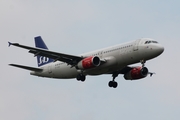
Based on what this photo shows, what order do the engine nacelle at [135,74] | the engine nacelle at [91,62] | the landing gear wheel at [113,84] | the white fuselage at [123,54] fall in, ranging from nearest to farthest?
1. the white fuselage at [123,54]
2. the engine nacelle at [91,62]
3. the engine nacelle at [135,74]
4. the landing gear wheel at [113,84]

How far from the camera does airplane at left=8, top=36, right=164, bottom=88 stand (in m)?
71.6

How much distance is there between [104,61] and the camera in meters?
73.4

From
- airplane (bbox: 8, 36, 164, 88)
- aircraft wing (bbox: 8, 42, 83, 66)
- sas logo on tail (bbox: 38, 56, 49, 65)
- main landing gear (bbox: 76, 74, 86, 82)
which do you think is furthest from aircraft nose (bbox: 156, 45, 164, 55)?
sas logo on tail (bbox: 38, 56, 49, 65)

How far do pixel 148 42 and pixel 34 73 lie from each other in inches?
748

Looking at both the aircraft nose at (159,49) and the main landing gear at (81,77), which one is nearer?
the aircraft nose at (159,49)

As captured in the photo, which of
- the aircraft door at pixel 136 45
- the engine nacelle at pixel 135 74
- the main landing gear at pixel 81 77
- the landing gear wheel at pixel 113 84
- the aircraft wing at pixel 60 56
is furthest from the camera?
the landing gear wheel at pixel 113 84

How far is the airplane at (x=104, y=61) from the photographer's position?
71562 mm

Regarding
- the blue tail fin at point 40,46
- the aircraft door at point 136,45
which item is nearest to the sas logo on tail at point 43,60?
the blue tail fin at point 40,46

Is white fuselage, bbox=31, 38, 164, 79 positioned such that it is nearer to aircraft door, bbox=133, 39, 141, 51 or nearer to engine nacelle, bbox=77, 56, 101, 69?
aircraft door, bbox=133, 39, 141, 51

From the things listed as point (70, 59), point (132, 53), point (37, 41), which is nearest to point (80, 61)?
point (70, 59)

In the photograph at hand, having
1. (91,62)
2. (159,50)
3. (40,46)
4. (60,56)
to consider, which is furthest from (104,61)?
(40,46)

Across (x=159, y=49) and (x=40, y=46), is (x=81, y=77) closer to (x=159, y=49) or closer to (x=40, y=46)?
(x=159, y=49)

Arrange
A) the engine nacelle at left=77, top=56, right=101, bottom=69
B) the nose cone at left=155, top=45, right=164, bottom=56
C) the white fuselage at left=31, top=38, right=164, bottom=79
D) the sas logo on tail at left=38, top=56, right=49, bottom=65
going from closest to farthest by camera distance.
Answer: the nose cone at left=155, top=45, right=164, bottom=56, the white fuselage at left=31, top=38, right=164, bottom=79, the engine nacelle at left=77, top=56, right=101, bottom=69, the sas logo on tail at left=38, top=56, right=49, bottom=65

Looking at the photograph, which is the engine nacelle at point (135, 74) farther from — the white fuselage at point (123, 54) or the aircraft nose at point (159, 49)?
the aircraft nose at point (159, 49)
